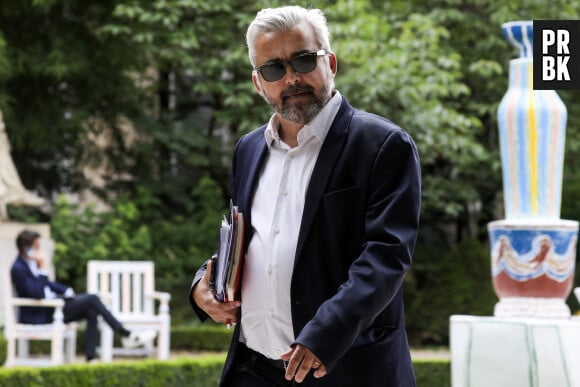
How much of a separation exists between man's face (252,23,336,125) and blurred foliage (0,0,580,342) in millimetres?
10583

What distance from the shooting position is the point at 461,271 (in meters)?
16.5

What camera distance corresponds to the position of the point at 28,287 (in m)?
10.4

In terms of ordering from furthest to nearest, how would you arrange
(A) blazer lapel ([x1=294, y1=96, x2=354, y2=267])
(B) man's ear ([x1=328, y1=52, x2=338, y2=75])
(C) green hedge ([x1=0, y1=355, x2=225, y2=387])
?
1. (C) green hedge ([x1=0, y1=355, x2=225, y2=387])
2. (B) man's ear ([x1=328, y1=52, x2=338, y2=75])
3. (A) blazer lapel ([x1=294, y1=96, x2=354, y2=267])

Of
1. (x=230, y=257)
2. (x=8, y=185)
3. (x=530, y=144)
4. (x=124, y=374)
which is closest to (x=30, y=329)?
(x=124, y=374)

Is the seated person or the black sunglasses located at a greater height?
the black sunglasses

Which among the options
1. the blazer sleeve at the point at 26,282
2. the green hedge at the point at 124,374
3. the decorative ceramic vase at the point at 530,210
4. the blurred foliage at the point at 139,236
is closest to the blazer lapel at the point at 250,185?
the decorative ceramic vase at the point at 530,210

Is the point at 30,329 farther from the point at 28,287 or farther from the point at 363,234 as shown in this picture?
the point at 363,234

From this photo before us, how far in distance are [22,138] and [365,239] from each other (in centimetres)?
1356

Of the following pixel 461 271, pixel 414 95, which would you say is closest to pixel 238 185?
pixel 414 95

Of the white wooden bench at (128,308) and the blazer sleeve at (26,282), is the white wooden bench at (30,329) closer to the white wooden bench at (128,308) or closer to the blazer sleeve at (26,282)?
the blazer sleeve at (26,282)

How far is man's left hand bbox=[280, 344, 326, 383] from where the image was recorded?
2.73 m

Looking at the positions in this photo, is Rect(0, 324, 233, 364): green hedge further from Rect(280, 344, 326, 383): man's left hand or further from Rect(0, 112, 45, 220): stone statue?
Rect(280, 344, 326, 383): man's left hand

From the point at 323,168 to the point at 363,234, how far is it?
185 millimetres

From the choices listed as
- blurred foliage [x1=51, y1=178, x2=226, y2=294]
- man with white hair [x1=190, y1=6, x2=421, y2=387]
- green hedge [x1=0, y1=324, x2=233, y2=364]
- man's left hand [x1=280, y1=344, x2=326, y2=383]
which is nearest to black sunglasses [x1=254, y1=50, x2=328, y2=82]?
man with white hair [x1=190, y1=6, x2=421, y2=387]
